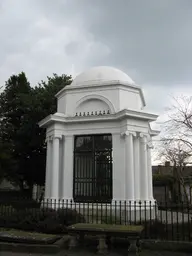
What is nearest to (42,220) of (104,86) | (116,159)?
(116,159)

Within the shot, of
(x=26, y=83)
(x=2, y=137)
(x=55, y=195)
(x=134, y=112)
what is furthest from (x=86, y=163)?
(x=26, y=83)

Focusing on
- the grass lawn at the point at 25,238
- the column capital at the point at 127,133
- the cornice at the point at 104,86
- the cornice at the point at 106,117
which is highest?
the cornice at the point at 104,86

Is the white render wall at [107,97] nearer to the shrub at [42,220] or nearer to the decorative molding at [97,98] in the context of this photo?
the decorative molding at [97,98]

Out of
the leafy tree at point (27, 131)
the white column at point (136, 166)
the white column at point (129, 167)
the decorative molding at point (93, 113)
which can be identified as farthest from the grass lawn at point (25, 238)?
the leafy tree at point (27, 131)

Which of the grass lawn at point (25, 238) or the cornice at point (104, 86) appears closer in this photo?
the grass lawn at point (25, 238)

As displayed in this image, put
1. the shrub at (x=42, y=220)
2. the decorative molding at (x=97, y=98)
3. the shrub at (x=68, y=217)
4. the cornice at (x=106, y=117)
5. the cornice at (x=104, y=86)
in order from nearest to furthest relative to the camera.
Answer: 1. the shrub at (x=42, y=220)
2. the shrub at (x=68, y=217)
3. the cornice at (x=106, y=117)
4. the decorative molding at (x=97, y=98)
5. the cornice at (x=104, y=86)

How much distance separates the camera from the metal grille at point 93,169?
45.0 ft

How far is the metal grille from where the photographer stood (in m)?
13.7

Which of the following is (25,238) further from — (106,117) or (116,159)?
(106,117)

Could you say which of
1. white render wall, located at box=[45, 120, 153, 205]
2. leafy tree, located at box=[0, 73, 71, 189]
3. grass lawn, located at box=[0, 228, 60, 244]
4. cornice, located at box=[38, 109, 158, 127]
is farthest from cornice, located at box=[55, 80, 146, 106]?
grass lawn, located at box=[0, 228, 60, 244]

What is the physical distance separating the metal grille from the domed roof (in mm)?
3008

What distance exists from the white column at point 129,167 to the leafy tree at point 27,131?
8.33 meters

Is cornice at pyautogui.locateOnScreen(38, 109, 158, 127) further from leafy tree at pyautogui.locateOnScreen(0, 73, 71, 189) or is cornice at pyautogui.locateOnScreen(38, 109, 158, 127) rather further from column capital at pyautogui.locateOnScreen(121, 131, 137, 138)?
leafy tree at pyautogui.locateOnScreen(0, 73, 71, 189)

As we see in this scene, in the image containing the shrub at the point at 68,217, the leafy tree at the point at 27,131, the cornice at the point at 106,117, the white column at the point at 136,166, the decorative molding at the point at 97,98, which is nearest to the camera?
the shrub at the point at 68,217
